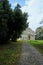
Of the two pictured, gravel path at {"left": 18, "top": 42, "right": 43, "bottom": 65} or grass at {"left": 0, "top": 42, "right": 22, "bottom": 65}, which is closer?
gravel path at {"left": 18, "top": 42, "right": 43, "bottom": 65}

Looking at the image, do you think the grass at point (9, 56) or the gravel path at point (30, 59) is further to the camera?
the grass at point (9, 56)

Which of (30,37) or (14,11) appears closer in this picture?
(14,11)

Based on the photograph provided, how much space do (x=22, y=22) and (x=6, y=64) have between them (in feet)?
107

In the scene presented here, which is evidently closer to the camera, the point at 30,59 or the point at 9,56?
the point at 30,59

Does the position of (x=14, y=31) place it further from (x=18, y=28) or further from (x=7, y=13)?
(x=7, y=13)

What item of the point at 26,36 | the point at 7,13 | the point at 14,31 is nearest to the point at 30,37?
the point at 26,36

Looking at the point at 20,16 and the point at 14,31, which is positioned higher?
the point at 20,16

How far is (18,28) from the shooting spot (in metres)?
46.5

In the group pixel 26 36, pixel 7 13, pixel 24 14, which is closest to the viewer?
pixel 7 13

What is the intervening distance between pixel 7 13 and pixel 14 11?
4335mm

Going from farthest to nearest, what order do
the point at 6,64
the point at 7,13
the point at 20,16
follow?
the point at 20,16, the point at 7,13, the point at 6,64

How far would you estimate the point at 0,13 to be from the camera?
3516 centimetres

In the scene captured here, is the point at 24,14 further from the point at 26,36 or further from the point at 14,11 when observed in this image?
the point at 26,36

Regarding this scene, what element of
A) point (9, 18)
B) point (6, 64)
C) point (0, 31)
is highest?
point (9, 18)
